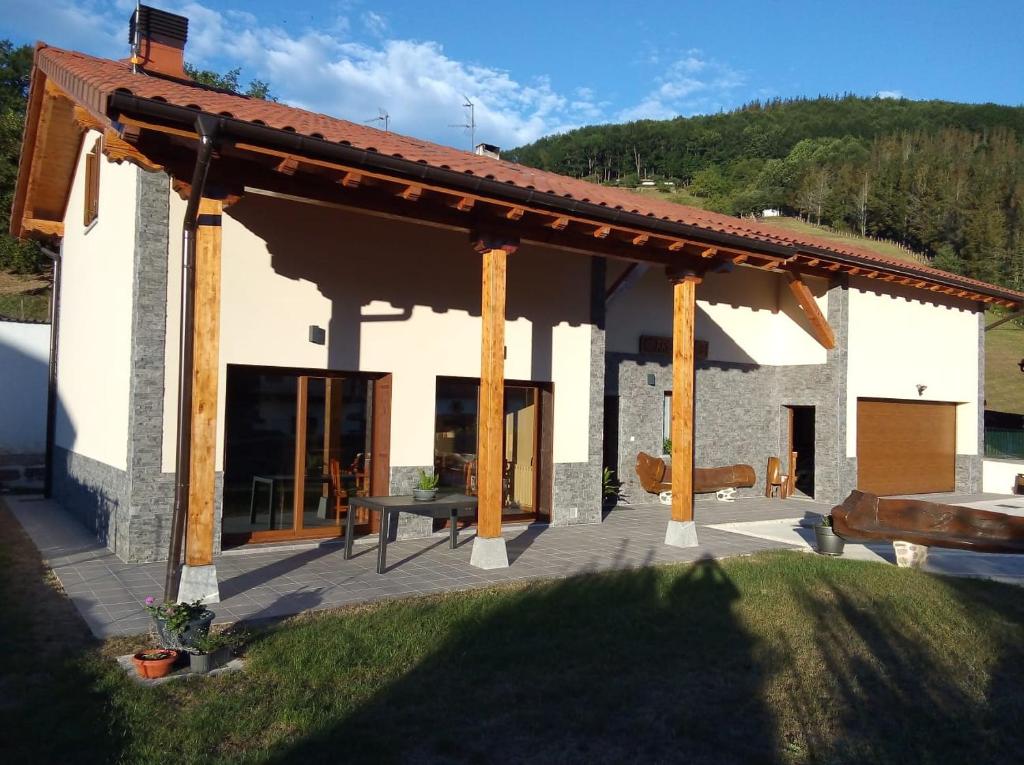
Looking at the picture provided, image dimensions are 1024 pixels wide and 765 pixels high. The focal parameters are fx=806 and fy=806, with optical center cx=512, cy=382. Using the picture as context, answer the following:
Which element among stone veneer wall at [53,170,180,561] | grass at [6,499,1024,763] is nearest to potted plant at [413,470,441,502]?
grass at [6,499,1024,763]

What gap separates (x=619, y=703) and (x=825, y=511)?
1043 cm

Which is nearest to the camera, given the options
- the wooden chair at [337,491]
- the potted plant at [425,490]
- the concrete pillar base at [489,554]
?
the concrete pillar base at [489,554]

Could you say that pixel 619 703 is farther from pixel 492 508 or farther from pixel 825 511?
pixel 825 511

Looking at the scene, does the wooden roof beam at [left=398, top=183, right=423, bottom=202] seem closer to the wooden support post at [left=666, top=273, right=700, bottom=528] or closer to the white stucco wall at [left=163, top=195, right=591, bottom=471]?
the white stucco wall at [left=163, top=195, right=591, bottom=471]

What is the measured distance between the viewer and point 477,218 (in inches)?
322

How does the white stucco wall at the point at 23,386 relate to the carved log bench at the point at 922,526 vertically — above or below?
above

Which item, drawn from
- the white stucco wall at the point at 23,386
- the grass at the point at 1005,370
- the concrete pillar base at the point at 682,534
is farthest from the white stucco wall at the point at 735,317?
the grass at the point at 1005,370

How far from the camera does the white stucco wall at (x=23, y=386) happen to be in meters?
14.8

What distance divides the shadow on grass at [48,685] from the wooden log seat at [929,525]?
7.51 m

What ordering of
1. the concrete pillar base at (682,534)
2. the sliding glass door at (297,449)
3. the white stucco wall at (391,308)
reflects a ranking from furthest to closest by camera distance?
the concrete pillar base at (682,534), the sliding glass door at (297,449), the white stucco wall at (391,308)

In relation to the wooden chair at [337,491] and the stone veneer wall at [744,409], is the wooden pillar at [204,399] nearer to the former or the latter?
the wooden chair at [337,491]

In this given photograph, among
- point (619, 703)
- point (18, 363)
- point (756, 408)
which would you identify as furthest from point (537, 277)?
point (18, 363)

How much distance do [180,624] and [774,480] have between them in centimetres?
1277

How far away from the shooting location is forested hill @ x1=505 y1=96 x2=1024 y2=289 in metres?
59.4
